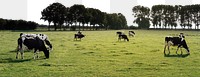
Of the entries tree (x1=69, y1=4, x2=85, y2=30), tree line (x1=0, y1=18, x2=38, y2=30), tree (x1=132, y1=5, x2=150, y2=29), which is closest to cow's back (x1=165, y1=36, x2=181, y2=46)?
tree line (x1=0, y1=18, x2=38, y2=30)

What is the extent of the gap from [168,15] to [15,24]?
8981 centimetres

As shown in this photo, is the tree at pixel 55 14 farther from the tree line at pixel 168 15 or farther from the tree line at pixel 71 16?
the tree line at pixel 168 15

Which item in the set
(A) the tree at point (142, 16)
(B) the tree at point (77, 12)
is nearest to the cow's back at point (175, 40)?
(B) the tree at point (77, 12)

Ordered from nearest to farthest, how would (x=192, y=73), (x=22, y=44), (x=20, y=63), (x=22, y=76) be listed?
(x=22, y=76) → (x=192, y=73) → (x=20, y=63) → (x=22, y=44)

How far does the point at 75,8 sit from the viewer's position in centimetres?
14950

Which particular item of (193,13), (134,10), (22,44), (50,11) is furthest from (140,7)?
(22,44)

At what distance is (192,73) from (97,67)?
17.9 feet

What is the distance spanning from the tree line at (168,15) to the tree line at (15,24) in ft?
245

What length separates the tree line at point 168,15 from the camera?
18350 cm

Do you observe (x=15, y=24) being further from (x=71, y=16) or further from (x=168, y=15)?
(x=168, y=15)

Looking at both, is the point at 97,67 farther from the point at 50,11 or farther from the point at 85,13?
the point at 85,13

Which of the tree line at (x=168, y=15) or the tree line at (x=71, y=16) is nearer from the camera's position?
the tree line at (x=71, y=16)

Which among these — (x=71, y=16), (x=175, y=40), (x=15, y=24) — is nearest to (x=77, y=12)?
(x=71, y=16)

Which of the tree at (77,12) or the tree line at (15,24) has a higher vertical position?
the tree at (77,12)
